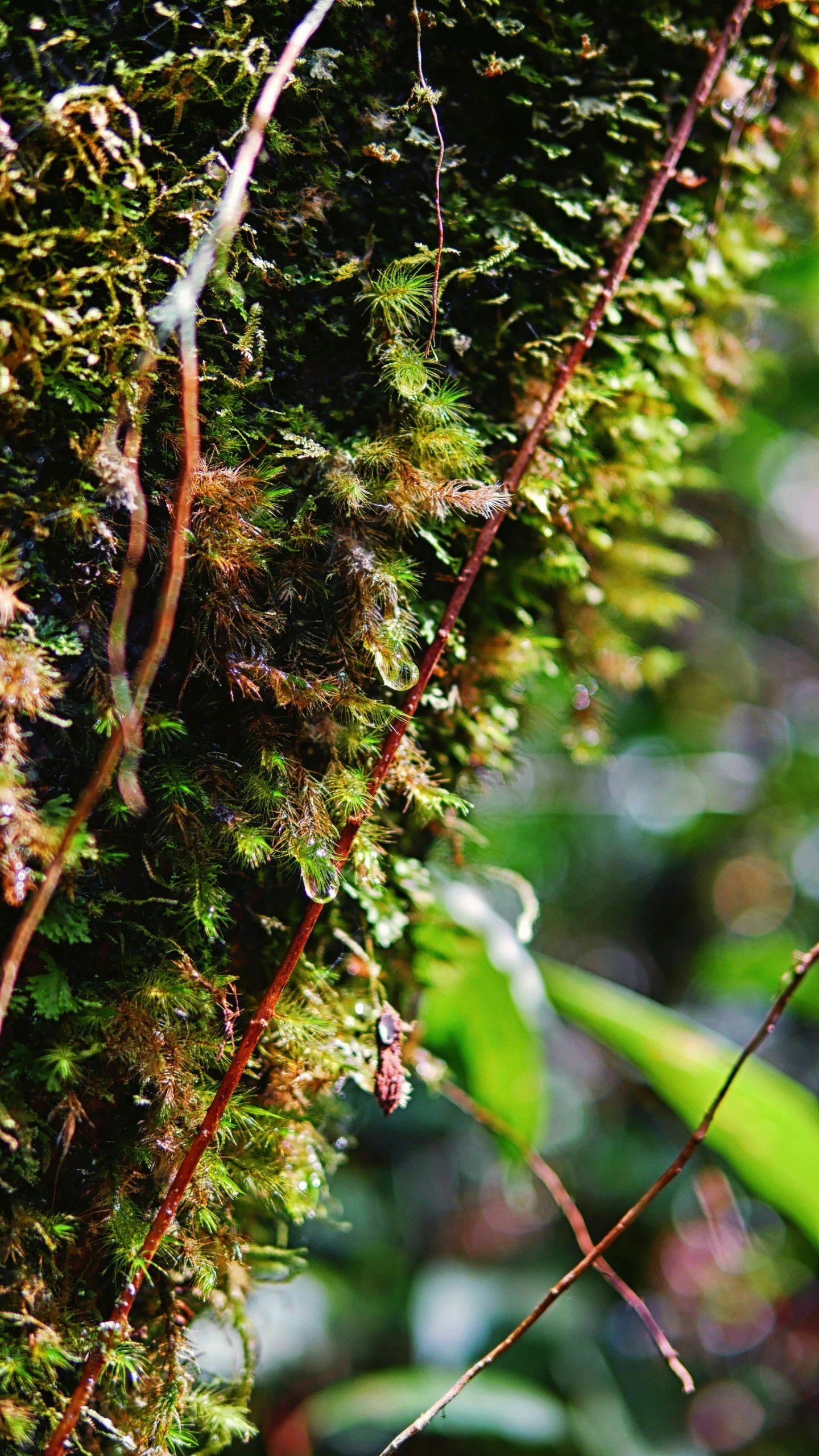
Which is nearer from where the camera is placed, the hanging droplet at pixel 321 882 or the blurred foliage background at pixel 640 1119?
the hanging droplet at pixel 321 882

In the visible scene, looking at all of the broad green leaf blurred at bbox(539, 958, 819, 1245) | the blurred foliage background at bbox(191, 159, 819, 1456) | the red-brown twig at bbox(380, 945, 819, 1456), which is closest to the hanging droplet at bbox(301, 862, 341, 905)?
the red-brown twig at bbox(380, 945, 819, 1456)

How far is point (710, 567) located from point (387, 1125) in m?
2.05

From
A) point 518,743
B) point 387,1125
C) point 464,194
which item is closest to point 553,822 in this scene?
point 387,1125

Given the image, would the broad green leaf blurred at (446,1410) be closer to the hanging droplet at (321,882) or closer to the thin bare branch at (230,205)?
the hanging droplet at (321,882)

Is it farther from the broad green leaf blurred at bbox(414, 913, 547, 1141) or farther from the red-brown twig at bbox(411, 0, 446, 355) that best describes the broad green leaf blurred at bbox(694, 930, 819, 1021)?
the red-brown twig at bbox(411, 0, 446, 355)

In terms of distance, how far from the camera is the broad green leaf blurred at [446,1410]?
148 cm

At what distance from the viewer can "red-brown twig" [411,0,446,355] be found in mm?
536

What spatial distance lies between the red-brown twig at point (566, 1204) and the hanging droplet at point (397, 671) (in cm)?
42

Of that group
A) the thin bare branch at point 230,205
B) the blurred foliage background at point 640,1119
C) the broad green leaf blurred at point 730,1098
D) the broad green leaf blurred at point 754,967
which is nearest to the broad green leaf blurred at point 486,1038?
the blurred foliage background at point 640,1119

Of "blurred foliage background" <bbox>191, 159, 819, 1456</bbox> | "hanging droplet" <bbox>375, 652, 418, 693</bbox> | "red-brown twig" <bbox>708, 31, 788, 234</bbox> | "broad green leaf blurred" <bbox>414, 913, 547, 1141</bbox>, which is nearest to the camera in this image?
"hanging droplet" <bbox>375, 652, 418, 693</bbox>

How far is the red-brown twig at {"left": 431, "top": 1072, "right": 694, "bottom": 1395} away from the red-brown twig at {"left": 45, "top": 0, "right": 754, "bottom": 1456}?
90 mm

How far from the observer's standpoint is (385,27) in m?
0.55

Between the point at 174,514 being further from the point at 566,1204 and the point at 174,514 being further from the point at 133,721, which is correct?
the point at 566,1204

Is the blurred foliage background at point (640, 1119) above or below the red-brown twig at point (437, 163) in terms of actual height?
below
